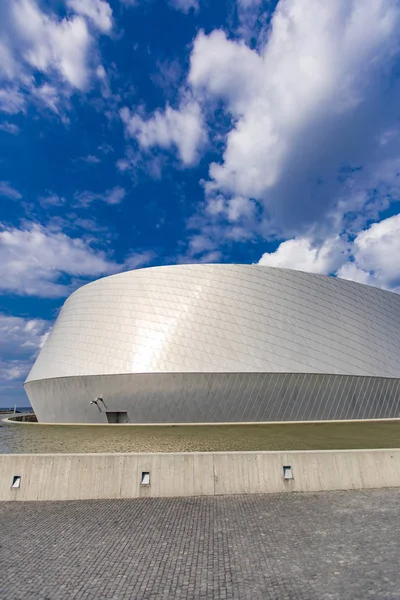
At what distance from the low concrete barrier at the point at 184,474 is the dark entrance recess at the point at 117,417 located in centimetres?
1448

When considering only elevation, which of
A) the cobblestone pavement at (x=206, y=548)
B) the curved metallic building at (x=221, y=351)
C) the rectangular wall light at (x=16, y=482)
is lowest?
the cobblestone pavement at (x=206, y=548)

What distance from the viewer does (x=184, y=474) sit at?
741 cm

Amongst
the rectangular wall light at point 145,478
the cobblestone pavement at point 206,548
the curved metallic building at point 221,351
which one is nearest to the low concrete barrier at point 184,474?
the rectangular wall light at point 145,478

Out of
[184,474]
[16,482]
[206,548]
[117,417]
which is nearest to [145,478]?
[184,474]

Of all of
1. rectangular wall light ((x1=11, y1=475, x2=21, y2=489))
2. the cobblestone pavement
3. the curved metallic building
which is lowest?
the cobblestone pavement

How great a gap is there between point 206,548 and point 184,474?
2554 millimetres

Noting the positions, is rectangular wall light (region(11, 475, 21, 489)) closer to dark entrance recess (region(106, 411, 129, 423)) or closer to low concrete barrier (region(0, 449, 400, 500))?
low concrete barrier (region(0, 449, 400, 500))

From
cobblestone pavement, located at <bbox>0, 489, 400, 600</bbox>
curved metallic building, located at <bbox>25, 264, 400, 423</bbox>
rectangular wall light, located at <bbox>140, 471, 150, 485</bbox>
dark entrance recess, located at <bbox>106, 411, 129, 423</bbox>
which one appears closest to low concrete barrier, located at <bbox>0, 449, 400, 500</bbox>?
rectangular wall light, located at <bbox>140, 471, 150, 485</bbox>

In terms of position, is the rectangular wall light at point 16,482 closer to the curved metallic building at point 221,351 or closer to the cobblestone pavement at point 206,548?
the cobblestone pavement at point 206,548

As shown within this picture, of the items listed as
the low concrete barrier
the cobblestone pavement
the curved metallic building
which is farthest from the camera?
the curved metallic building

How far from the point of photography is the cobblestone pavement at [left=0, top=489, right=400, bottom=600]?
3.85m

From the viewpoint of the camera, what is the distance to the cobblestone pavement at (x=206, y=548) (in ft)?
12.6

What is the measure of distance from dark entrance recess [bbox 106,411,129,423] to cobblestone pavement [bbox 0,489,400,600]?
14.8m

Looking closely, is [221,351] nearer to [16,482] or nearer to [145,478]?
[145,478]
